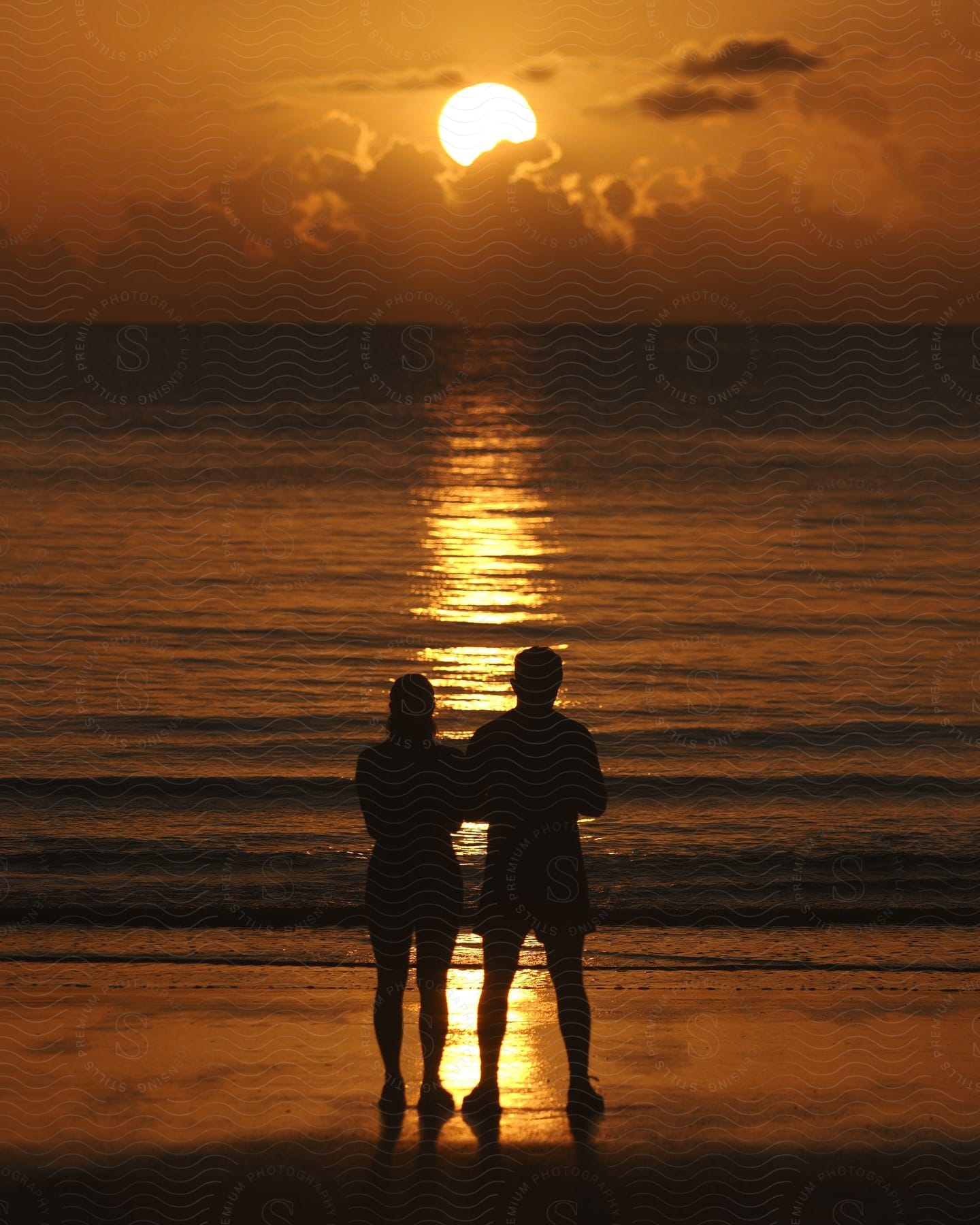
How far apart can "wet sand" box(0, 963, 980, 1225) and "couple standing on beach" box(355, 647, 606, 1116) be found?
342mm

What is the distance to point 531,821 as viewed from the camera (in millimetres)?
5273

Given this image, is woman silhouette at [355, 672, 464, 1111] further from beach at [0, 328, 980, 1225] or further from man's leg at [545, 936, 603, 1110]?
beach at [0, 328, 980, 1225]

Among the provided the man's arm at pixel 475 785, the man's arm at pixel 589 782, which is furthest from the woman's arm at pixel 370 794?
the man's arm at pixel 589 782

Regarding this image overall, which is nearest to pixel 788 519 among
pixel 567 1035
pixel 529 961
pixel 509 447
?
pixel 509 447

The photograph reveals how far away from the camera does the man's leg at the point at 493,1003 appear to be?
17.5 ft

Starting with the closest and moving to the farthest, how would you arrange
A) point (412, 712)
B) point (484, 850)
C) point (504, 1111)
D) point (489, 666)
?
point (412, 712), point (504, 1111), point (484, 850), point (489, 666)

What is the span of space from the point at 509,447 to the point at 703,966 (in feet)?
108

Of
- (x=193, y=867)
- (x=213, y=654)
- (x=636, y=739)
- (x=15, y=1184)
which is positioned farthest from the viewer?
(x=213, y=654)

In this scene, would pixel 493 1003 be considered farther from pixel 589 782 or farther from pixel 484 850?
pixel 484 850

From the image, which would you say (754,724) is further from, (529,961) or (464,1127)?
(464,1127)

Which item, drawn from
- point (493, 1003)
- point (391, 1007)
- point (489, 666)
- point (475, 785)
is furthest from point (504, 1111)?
point (489, 666)

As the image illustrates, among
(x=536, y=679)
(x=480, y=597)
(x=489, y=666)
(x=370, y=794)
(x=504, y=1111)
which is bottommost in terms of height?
(x=504, y=1111)

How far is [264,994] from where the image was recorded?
22.4 feet

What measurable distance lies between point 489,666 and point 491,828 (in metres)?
10.7
